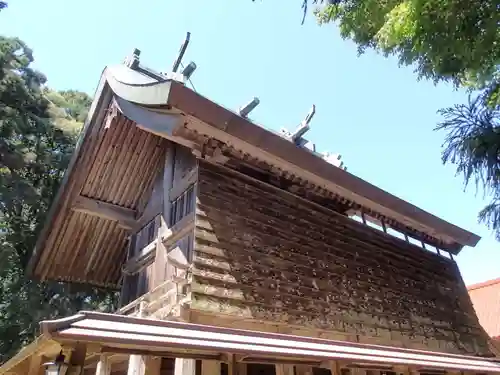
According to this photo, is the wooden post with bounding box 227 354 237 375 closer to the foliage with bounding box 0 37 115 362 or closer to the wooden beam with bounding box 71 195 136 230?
the wooden beam with bounding box 71 195 136 230

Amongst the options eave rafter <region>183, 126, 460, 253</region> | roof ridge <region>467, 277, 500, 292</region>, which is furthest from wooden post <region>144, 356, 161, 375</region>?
roof ridge <region>467, 277, 500, 292</region>

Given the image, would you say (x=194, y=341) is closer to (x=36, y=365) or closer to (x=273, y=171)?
(x=36, y=365)

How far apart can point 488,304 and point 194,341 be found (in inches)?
683

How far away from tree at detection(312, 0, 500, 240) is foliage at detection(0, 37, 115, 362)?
6.92 metres

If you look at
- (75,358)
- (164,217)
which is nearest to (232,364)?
(75,358)

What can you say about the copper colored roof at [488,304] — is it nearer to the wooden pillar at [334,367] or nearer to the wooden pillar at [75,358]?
the wooden pillar at [334,367]

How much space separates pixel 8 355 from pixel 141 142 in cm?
713

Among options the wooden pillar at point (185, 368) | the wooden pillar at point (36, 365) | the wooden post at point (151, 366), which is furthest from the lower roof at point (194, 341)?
the wooden post at point (151, 366)

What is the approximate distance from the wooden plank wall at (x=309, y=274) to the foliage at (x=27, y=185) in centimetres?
528

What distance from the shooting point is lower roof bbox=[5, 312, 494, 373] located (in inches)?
113

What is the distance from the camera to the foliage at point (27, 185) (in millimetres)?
8867

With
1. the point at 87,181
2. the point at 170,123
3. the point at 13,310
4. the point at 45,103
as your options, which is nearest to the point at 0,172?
the point at 87,181

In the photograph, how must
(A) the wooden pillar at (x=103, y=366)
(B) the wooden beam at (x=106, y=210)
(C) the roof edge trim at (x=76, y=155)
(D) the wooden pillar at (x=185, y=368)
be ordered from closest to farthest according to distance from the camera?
(A) the wooden pillar at (x=103, y=366), (D) the wooden pillar at (x=185, y=368), (C) the roof edge trim at (x=76, y=155), (B) the wooden beam at (x=106, y=210)

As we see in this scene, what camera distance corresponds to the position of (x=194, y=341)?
10.7ft
